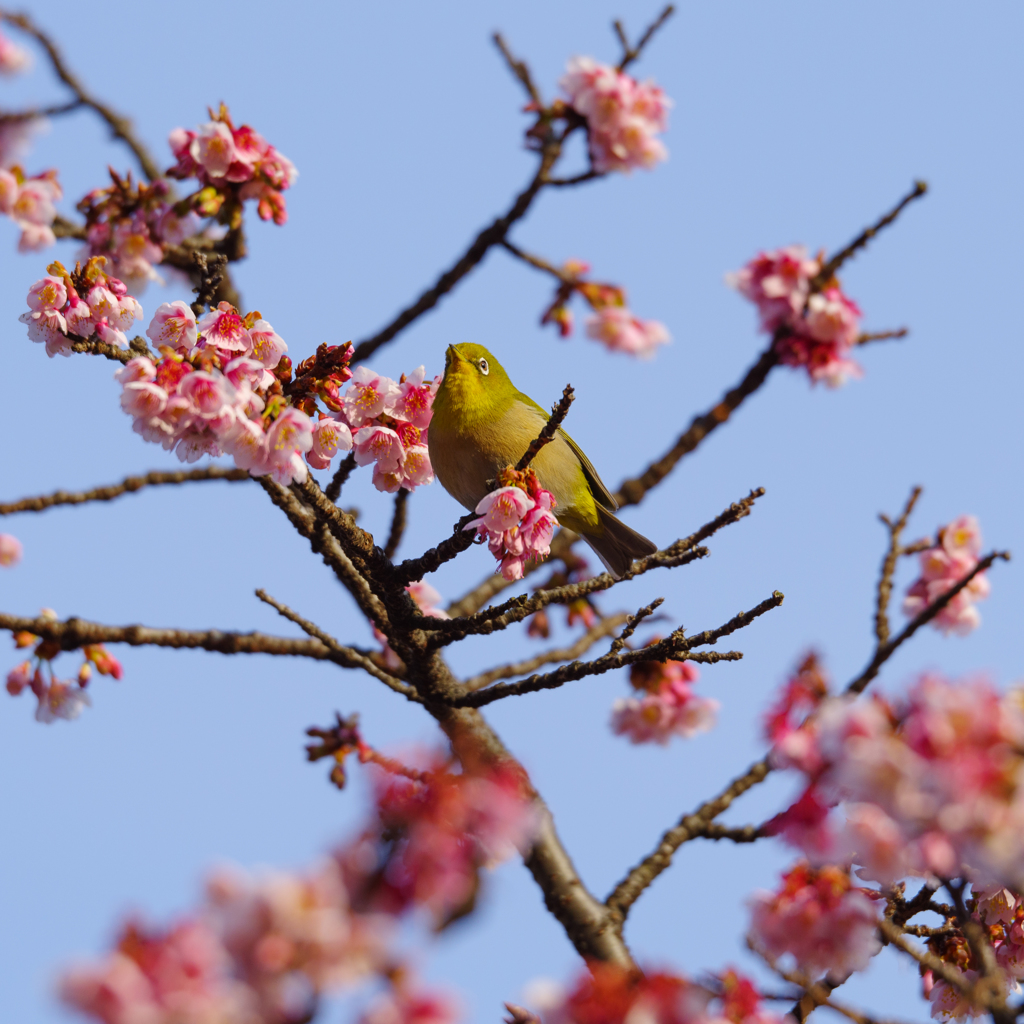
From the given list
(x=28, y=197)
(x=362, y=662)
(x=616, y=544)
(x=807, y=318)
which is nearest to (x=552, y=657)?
(x=616, y=544)

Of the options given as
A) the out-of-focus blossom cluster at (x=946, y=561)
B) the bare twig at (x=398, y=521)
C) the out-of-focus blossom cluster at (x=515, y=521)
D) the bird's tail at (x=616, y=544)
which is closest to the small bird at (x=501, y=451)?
the bird's tail at (x=616, y=544)

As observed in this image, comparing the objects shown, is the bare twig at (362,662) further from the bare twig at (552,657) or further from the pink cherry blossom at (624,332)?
the pink cherry blossom at (624,332)

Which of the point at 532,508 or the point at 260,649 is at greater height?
the point at 260,649

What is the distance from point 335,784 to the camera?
16.4 ft

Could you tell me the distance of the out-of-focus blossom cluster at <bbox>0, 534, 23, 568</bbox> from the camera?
6.14 metres

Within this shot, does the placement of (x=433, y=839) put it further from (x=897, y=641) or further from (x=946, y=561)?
(x=946, y=561)

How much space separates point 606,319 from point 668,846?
14.3 ft

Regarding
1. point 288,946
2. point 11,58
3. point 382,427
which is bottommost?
point 288,946

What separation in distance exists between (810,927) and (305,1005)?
5.19 feet

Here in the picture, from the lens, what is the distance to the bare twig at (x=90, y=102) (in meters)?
6.11

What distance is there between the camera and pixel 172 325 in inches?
140

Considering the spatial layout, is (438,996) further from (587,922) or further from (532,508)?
(587,922)

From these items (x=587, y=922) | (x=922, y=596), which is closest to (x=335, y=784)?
(x=587, y=922)

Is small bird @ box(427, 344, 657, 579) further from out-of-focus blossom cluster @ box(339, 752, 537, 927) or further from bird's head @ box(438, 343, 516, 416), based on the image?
out-of-focus blossom cluster @ box(339, 752, 537, 927)
